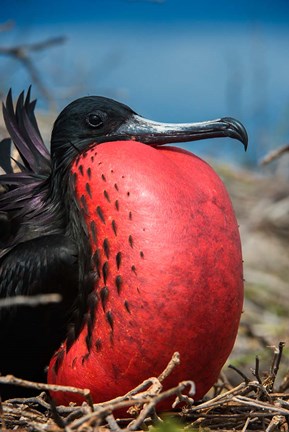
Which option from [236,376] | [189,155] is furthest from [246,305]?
[189,155]

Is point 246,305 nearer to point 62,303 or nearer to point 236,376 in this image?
point 236,376

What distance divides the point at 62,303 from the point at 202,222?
501 mm

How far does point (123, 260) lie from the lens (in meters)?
3.03

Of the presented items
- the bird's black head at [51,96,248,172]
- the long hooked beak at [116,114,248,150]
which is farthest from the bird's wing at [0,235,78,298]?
the long hooked beak at [116,114,248,150]

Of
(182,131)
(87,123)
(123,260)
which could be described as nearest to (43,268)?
(123,260)

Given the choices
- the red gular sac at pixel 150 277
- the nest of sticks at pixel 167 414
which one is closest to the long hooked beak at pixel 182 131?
the red gular sac at pixel 150 277

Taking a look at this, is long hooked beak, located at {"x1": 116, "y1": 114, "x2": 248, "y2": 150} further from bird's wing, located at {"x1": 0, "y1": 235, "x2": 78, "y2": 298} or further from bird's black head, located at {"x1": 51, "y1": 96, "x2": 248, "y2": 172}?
bird's wing, located at {"x1": 0, "y1": 235, "x2": 78, "y2": 298}

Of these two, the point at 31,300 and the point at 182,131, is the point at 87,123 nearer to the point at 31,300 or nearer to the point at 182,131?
the point at 182,131

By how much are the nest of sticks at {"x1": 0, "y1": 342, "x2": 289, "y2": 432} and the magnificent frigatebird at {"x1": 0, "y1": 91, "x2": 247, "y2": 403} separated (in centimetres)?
9

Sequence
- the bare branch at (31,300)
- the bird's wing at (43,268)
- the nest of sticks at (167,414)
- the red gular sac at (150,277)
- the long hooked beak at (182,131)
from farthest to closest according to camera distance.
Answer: the long hooked beak at (182,131)
the bird's wing at (43,268)
the red gular sac at (150,277)
the nest of sticks at (167,414)
the bare branch at (31,300)

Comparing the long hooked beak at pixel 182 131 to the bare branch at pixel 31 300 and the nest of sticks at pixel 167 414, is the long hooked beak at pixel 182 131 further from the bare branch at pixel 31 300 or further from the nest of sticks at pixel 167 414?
the nest of sticks at pixel 167 414

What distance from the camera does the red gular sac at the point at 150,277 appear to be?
9.82ft

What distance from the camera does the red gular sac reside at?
2994 mm

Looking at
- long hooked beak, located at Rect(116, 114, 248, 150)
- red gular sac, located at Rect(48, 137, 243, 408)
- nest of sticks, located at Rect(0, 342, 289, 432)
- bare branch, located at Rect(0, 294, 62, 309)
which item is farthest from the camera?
long hooked beak, located at Rect(116, 114, 248, 150)
